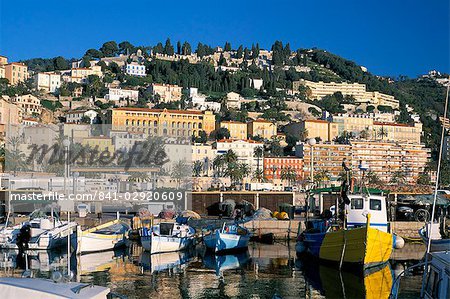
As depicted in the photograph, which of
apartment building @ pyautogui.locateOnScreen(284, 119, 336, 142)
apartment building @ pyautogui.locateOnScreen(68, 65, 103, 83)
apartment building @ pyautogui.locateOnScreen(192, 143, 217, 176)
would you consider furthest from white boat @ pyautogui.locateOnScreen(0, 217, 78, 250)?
apartment building @ pyautogui.locateOnScreen(68, 65, 103, 83)

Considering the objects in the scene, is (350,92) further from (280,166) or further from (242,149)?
(280,166)

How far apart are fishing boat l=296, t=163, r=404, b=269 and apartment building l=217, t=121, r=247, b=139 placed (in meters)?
81.6

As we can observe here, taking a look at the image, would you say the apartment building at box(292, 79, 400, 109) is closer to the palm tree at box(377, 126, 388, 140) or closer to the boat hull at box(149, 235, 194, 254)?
the palm tree at box(377, 126, 388, 140)

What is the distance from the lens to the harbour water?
15500 millimetres

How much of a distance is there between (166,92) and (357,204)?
10550 cm

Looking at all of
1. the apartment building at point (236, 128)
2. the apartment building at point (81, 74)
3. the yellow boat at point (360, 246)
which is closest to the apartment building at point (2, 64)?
the apartment building at point (81, 74)

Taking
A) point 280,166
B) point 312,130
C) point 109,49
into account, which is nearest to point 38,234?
point 280,166

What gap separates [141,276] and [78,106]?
100364 mm

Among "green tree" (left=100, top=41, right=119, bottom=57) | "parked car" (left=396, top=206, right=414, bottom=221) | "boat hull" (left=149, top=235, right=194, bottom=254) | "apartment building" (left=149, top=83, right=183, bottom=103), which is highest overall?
"green tree" (left=100, top=41, right=119, bottom=57)

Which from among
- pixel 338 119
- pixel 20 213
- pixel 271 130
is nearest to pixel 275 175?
pixel 271 130

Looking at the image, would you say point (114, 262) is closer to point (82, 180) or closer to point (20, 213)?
point (20, 213)

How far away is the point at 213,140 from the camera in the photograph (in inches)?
3905

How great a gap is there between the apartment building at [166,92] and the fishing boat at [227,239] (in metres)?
97.9

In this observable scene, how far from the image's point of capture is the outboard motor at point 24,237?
79.9 feet
